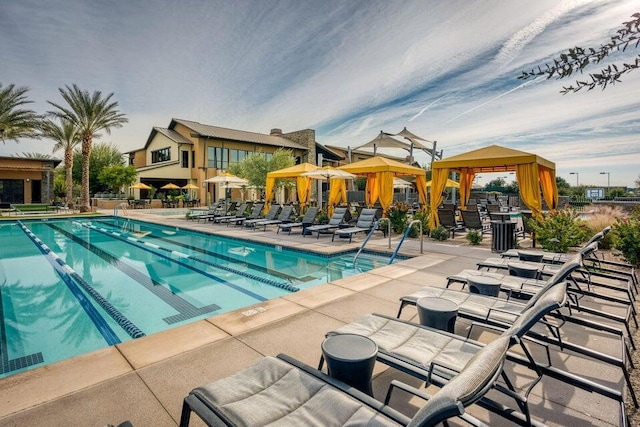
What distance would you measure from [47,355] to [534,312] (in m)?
5.20

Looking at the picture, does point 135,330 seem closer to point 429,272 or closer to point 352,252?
point 429,272

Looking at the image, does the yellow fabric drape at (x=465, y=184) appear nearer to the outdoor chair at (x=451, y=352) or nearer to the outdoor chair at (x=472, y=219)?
the outdoor chair at (x=472, y=219)

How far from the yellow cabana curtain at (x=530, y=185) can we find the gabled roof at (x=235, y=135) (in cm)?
2757

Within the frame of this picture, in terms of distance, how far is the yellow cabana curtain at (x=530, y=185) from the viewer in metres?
8.87

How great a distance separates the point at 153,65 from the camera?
13.3 meters

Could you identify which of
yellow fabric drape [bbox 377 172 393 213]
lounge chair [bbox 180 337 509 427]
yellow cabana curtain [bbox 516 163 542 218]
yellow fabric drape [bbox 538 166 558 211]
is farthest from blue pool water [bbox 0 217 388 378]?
yellow fabric drape [bbox 538 166 558 211]

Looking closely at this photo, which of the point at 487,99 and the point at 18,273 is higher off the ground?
the point at 487,99

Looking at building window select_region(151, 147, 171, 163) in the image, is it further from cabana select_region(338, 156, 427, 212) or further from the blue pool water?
cabana select_region(338, 156, 427, 212)

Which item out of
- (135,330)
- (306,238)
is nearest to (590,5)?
(135,330)

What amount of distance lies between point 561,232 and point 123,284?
32.7 ft

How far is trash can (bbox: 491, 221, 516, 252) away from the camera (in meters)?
7.99

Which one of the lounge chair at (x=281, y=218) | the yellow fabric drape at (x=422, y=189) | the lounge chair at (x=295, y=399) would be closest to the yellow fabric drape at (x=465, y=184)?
the yellow fabric drape at (x=422, y=189)

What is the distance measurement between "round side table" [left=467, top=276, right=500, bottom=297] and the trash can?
4870 mm

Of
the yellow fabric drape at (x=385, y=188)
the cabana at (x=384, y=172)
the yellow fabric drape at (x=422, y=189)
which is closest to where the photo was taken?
the cabana at (x=384, y=172)
